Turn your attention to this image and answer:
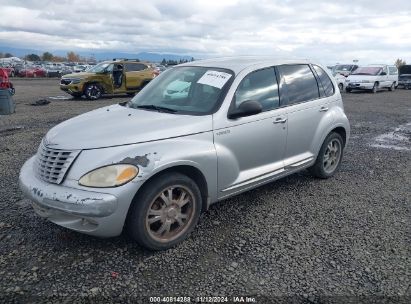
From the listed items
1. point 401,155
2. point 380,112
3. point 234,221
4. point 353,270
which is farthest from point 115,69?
point 353,270

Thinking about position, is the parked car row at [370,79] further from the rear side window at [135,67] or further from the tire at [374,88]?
the rear side window at [135,67]

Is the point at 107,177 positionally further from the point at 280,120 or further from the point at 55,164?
the point at 280,120

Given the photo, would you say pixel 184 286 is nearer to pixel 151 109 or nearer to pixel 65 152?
pixel 65 152

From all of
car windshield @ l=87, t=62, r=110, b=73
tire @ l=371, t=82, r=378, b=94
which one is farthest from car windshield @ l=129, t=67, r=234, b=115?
tire @ l=371, t=82, r=378, b=94

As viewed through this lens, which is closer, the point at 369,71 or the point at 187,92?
the point at 187,92

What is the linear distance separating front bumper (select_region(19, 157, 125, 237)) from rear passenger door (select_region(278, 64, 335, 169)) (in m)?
2.35

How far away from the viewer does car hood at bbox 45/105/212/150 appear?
3.19 meters

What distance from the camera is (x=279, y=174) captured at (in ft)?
14.5

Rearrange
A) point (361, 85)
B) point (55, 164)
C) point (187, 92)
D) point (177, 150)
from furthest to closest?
point (361, 85) < point (187, 92) < point (177, 150) < point (55, 164)

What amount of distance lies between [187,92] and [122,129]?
1.04m

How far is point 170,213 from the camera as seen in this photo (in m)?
3.37

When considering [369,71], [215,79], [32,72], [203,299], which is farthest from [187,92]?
[32,72]

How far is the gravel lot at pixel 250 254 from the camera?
282 cm

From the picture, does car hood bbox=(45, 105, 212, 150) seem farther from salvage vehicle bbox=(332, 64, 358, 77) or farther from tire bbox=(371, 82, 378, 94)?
salvage vehicle bbox=(332, 64, 358, 77)
